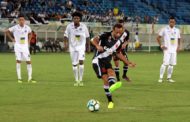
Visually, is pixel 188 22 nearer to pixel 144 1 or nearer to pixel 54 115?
pixel 144 1

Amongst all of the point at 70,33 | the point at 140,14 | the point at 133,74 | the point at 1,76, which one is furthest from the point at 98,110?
the point at 140,14

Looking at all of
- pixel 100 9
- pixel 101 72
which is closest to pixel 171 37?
pixel 101 72

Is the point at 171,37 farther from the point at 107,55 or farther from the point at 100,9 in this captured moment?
the point at 100,9

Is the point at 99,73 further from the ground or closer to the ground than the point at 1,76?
further from the ground

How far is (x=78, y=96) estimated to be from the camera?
51.3 feet

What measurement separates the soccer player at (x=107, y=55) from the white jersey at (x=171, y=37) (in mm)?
7884

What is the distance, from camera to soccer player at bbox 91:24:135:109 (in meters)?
13.5

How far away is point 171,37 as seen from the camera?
70.7 feet

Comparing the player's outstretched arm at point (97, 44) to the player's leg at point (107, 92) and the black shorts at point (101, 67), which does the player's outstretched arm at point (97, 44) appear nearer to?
the black shorts at point (101, 67)

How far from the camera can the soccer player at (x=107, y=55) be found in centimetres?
1345

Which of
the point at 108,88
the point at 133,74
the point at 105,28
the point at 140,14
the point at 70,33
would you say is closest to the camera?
the point at 108,88

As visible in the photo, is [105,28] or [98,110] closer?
[98,110]

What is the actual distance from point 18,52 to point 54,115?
9383mm

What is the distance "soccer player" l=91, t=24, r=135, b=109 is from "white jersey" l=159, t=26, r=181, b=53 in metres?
7.88
